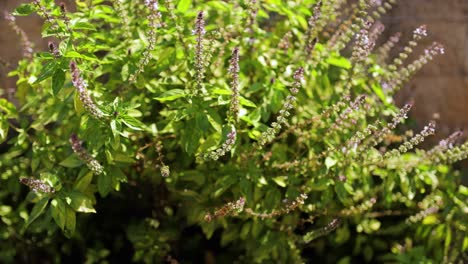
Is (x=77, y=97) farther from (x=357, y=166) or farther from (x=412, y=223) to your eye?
(x=412, y=223)

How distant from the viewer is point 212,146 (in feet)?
9.62

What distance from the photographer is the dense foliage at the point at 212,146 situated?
2.83 meters

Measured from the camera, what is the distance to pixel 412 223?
394cm

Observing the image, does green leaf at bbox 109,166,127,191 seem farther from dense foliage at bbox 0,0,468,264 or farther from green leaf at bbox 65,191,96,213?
green leaf at bbox 65,191,96,213

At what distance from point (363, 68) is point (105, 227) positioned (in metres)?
1.88

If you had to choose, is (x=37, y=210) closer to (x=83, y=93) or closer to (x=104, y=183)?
(x=104, y=183)

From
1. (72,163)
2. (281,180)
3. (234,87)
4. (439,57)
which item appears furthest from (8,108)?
(439,57)

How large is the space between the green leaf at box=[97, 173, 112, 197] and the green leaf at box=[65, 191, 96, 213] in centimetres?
8

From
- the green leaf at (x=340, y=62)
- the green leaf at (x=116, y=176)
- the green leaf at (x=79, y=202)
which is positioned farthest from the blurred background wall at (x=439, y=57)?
the green leaf at (x=79, y=202)

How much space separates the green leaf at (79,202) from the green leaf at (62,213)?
0.03 meters

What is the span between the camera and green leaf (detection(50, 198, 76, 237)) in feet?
9.00

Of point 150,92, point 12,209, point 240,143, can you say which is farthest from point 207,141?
point 12,209

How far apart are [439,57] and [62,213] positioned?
372 centimetres

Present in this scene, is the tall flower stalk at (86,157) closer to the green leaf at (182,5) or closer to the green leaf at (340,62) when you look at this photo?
the green leaf at (182,5)
